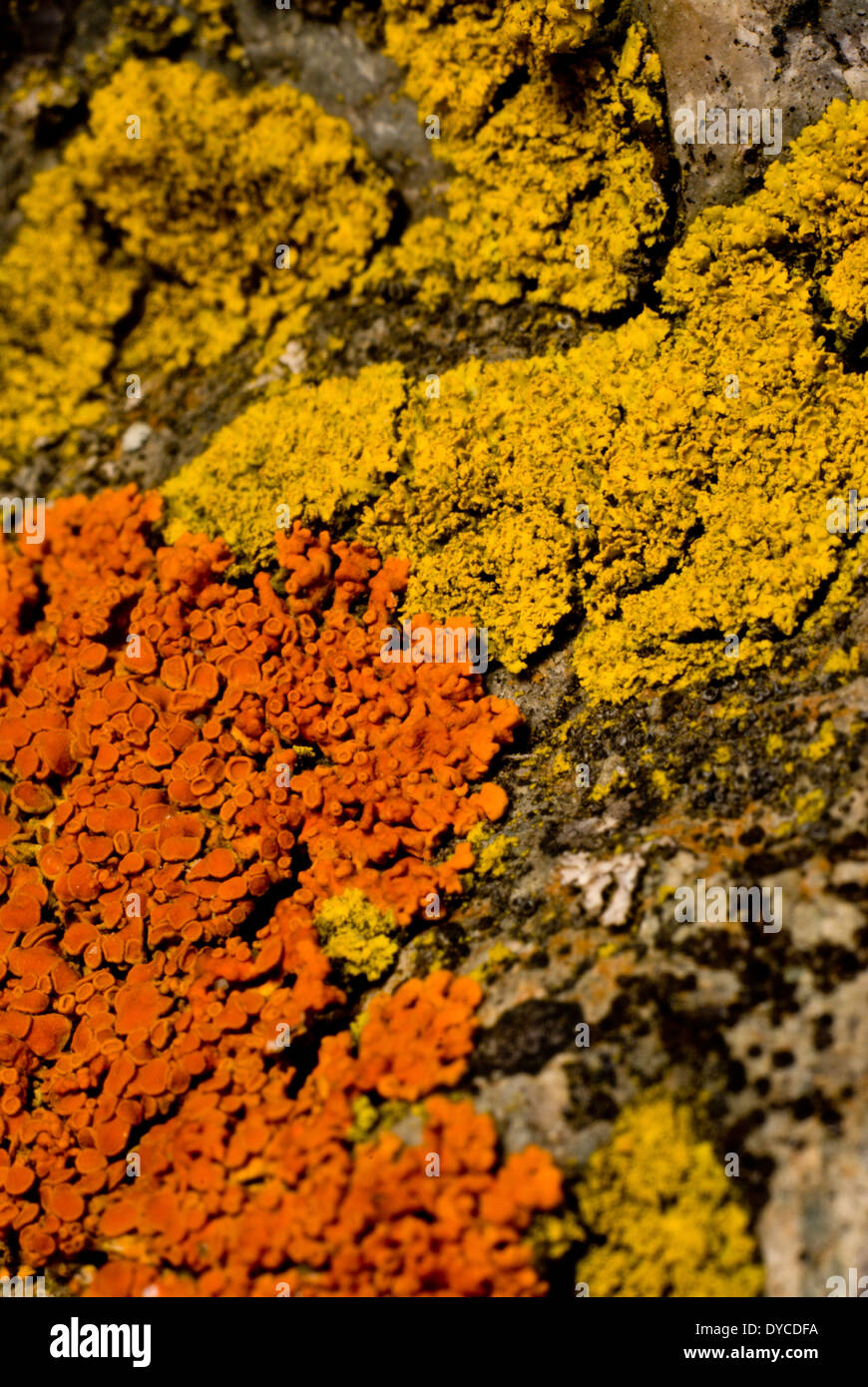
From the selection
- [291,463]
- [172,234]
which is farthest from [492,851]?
[172,234]

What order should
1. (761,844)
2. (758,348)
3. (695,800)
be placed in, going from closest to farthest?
(761,844), (695,800), (758,348)

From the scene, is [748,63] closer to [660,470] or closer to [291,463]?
[660,470]

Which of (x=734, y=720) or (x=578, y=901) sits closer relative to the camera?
(x=578, y=901)

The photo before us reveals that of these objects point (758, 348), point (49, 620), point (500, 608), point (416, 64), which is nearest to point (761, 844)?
point (500, 608)

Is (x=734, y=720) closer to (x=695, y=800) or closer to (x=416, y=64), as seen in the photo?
(x=695, y=800)

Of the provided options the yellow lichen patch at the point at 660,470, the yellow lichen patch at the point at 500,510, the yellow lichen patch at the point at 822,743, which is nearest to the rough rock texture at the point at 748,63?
the yellow lichen patch at the point at 660,470
